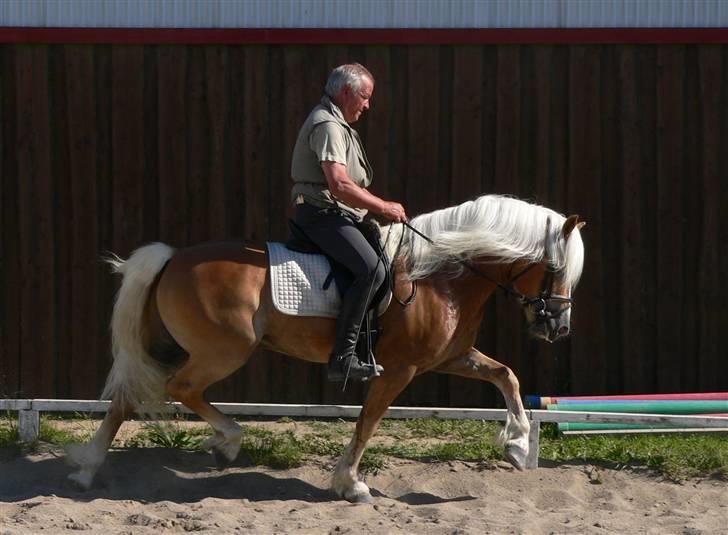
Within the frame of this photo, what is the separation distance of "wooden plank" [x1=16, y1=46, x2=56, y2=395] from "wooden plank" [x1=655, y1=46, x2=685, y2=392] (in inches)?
184

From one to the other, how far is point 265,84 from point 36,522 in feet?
12.6

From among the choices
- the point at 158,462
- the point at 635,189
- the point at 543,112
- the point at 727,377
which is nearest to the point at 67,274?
the point at 158,462

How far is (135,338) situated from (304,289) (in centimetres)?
108

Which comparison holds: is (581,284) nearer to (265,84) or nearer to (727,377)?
(727,377)

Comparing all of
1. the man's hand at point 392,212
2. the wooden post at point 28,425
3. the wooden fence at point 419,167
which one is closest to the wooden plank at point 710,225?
the wooden fence at point 419,167

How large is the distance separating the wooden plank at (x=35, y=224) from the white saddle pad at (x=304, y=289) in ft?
9.02

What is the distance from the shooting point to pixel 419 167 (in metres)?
8.09

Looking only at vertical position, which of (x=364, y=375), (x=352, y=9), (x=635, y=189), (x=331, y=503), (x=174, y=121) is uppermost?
(x=352, y=9)

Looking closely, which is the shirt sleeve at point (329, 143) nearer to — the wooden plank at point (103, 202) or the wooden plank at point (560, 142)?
the wooden plank at point (560, 142)

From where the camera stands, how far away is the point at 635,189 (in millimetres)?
8023

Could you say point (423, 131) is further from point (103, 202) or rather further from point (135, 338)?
point (135, 338)

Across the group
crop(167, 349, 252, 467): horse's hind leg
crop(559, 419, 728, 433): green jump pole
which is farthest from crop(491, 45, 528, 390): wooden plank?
crop(167, 349, 252, 467): horse's hind leg

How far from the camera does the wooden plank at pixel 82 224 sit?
809 centimetres

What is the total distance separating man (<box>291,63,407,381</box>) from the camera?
5926 millimetres
